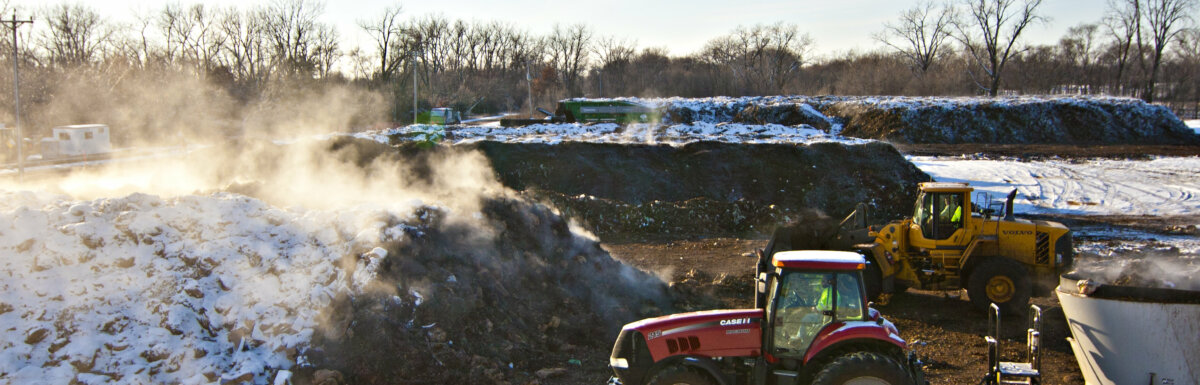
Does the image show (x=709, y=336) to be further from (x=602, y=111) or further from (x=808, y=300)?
(x=602, y=111)

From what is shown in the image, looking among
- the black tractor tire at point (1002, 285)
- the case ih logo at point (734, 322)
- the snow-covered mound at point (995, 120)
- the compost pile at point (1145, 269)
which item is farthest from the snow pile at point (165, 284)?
the snow-covered mound at point (995, 120)

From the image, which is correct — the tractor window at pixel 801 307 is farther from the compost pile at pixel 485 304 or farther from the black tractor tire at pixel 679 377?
the compost pile at pixel 485 304

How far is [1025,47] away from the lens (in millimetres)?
62156

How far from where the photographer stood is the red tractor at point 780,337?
6387 millimetres

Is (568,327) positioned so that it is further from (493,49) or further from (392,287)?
(493,49)

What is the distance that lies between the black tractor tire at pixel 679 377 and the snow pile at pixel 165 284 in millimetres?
4103

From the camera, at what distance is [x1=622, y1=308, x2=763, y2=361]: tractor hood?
651cm

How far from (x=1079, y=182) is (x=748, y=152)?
11.4m

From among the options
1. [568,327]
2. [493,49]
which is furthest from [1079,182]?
[493,49]

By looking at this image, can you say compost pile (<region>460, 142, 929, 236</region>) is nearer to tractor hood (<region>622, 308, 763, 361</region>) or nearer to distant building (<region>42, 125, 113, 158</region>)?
tractor hood (<region>622, 308, 763, 361</region>)

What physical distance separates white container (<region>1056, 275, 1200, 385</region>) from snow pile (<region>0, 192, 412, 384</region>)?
803cm

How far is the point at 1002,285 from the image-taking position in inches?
432

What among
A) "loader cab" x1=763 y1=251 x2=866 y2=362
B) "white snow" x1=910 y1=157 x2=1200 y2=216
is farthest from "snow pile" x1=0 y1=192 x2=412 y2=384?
"white snow" x1=910 y1=157 x2=1200 y2=216

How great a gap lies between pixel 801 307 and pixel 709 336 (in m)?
0.85
